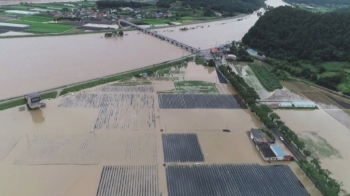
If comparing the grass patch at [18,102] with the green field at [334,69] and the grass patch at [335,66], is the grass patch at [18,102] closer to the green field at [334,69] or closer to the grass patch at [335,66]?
the green field at [334,69]

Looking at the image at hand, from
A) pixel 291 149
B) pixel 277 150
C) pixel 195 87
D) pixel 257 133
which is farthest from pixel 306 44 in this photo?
pixel 277 150

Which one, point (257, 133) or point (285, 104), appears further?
point (285, 104)

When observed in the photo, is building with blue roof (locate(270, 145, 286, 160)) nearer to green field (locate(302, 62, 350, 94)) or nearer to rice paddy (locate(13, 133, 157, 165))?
rice paddy (locate(13, 133, 157, 165))

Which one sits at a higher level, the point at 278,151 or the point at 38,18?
the point at 38,18

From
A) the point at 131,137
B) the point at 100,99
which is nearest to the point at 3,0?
the point at 100,99

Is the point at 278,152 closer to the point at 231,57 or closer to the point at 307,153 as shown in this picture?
the point at 307,153

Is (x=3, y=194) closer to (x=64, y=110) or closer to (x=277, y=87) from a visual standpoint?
(x=64, y=110)

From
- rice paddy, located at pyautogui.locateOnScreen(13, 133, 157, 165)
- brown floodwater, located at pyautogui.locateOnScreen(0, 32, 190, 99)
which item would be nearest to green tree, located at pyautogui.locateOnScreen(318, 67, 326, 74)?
brown floodwater, located at pyautogui.locateOnScreen(0, 32, 190, 99)

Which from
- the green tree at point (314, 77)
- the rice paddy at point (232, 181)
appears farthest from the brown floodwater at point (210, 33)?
the rice paddy at point (232, 181)
